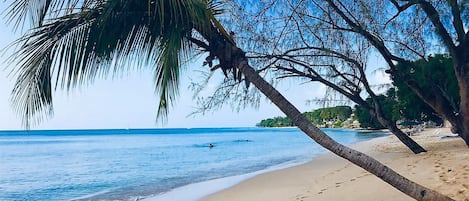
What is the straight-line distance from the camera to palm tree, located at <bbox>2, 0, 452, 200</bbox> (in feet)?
11.0

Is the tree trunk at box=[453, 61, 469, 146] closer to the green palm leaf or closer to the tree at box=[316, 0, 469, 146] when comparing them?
the tree at box=[316, 0, 469, 146]

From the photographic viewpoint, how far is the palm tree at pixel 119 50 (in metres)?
3.35

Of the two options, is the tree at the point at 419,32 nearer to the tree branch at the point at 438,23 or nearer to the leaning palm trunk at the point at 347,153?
the tree branch at the point at 438,23

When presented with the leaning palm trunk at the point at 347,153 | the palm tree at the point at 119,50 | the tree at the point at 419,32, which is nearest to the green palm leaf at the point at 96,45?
the palm tree at the point at 119,50

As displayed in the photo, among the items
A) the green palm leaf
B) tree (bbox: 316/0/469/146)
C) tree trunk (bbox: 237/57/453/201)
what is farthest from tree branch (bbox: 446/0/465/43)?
the green palm leaf

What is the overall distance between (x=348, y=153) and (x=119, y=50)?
2.05m

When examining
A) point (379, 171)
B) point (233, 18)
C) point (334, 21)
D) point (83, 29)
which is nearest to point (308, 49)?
point (334, 21)

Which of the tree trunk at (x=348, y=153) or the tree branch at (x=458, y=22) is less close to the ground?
the tree branch at (x=458, y=22)

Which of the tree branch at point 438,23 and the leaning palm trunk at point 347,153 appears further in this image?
the tree branch at point 438,23

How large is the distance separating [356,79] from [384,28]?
80.8 inches

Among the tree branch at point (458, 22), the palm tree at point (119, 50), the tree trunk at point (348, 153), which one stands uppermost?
the tree branch at point (458, 22)

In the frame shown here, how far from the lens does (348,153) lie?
3.49 meters

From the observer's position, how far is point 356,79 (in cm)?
830

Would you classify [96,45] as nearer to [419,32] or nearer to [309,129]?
[309,129]
